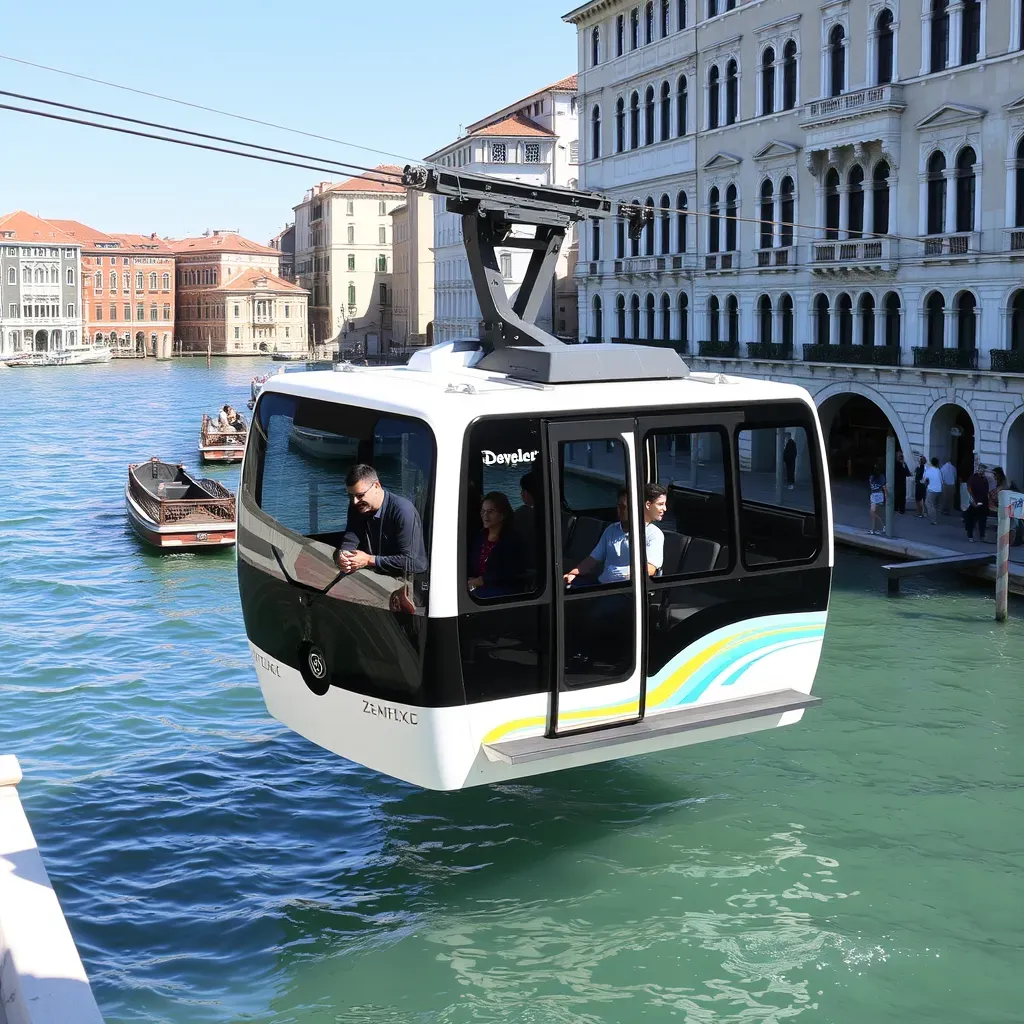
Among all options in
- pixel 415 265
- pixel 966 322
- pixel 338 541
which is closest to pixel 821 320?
pixel 966 322

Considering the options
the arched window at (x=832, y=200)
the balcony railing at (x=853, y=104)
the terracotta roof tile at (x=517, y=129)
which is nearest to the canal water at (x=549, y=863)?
the balcony railing at (x=853, y=104)

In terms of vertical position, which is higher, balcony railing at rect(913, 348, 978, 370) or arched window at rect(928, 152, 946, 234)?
→ arched window at rect(928, 152, 946, 234)

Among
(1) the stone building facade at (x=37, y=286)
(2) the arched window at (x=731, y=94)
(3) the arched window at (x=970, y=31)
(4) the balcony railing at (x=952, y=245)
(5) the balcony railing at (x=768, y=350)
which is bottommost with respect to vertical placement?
(5) the balcony railing at (x=768, y=350)

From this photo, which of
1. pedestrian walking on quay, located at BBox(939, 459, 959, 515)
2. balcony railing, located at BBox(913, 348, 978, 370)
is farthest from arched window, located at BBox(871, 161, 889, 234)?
pedestrian walking on quay, located at BBox(939, 459, 959, 515)

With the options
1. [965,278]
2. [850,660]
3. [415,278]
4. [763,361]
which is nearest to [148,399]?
[415,278]

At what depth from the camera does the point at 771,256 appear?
107 feet

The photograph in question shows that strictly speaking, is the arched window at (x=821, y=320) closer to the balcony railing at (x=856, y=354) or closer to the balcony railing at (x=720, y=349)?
the balcony railing at (x=856, y=354)

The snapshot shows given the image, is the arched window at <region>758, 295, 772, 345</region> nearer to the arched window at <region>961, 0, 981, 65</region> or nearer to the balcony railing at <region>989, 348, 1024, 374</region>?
the arched window at <region>961, 0, 981, 65</region>

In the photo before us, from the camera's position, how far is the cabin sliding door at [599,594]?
7.68 meters

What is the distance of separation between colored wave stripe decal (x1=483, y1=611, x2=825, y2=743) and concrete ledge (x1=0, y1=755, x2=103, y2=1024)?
2558 mm

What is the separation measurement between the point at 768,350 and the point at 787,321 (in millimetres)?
771

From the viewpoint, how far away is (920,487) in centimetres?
2591

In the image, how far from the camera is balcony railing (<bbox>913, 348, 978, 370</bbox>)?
1023 inches

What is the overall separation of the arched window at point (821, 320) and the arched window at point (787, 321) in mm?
1043
